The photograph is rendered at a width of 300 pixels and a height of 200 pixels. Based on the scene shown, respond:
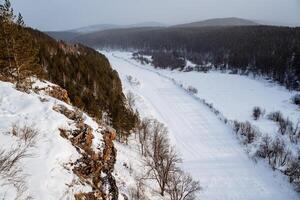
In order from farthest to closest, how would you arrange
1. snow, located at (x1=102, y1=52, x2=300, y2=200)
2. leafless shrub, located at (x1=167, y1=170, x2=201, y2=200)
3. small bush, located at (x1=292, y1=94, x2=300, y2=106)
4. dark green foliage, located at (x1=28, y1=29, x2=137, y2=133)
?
1. small bush, located at (x1=292, y1=94, x2=300, y2=106)
2. dark green foliage, located at (x1=28, y1=29, x2=137, y2=133)
3. snow, located at (x1=102, y1=52, x2=300, y2=200)
4. leafless shrub, located at (x1=167, y1=170, x2=201, y2=200)

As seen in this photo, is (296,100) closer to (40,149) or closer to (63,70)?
(63,70)

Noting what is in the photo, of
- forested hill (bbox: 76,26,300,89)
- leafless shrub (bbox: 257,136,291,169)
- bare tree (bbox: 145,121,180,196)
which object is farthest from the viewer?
forested hill (bbox: 76,26,300,89)

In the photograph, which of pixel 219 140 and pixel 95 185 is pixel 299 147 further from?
pixel 95 185

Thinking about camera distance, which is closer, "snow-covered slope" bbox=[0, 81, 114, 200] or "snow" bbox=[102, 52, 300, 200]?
"snow-covered slope" bbox=[0, 81, 114, 200]

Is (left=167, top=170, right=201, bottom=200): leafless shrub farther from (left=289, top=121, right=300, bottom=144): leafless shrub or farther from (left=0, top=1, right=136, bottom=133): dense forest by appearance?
(left=289, top=121, right=300, bottom=144): leafless shrub

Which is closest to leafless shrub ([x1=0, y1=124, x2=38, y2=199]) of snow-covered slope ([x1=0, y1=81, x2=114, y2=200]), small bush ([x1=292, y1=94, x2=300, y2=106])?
snow-covered slope ([x1=0, y1=81, x2=114, y2=200])

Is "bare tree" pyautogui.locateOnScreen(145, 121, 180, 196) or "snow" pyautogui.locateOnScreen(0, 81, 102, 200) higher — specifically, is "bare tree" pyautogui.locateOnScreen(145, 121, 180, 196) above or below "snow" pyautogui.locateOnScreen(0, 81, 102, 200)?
below
